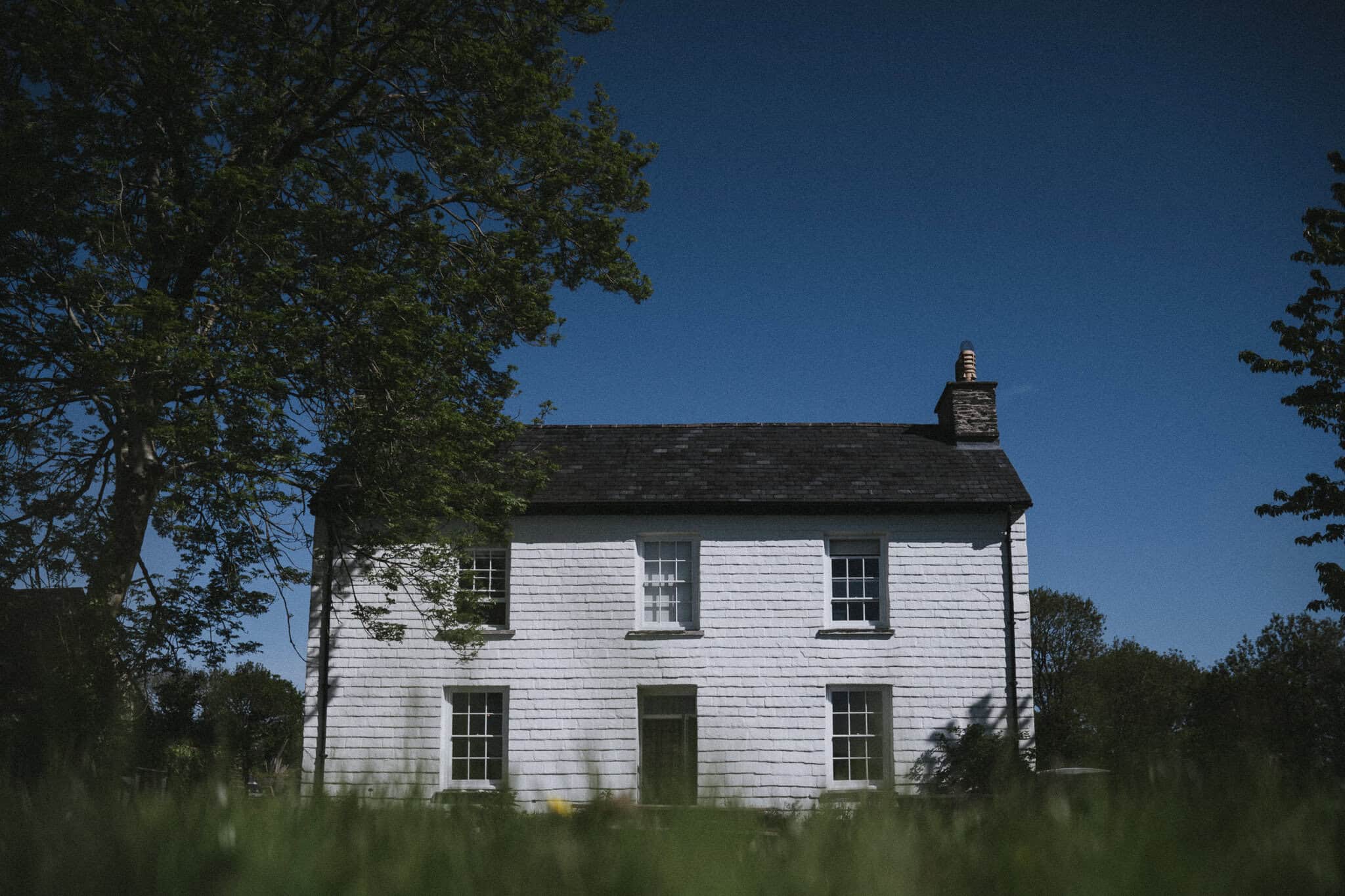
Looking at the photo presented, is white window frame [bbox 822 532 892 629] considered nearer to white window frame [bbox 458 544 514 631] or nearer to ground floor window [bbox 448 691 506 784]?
white window frame [bbox 458 544 514 631]

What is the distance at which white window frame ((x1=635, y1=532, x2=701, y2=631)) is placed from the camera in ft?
64.8

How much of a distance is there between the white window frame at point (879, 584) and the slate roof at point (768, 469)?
21.7 inches

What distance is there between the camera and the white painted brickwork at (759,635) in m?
18.9

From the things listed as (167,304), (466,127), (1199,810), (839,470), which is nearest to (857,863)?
(1199,810)

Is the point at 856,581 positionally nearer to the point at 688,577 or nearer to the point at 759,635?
the point at 759,635

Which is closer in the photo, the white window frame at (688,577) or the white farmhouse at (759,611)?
the white farmhouse at (759,611)

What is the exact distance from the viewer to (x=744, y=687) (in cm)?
1919

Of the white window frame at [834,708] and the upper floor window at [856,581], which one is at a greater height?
the upper floor window at [856,581]

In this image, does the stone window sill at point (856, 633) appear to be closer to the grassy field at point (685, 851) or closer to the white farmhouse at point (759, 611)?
the white farmhouse at point (759, 611)

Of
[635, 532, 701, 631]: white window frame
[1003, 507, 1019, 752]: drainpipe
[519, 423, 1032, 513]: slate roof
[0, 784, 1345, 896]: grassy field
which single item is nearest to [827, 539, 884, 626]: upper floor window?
[519, 423, 1032, 513]: slate roof

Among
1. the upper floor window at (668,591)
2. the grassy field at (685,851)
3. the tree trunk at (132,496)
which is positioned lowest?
the grassy field at (685,851)

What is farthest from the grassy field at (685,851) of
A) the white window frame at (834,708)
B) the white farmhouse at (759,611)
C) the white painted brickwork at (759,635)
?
the white farmhouse at (759,611)

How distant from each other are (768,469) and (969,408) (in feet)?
15.8

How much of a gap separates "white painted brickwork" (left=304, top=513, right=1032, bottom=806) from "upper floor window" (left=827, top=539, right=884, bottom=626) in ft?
0.88
